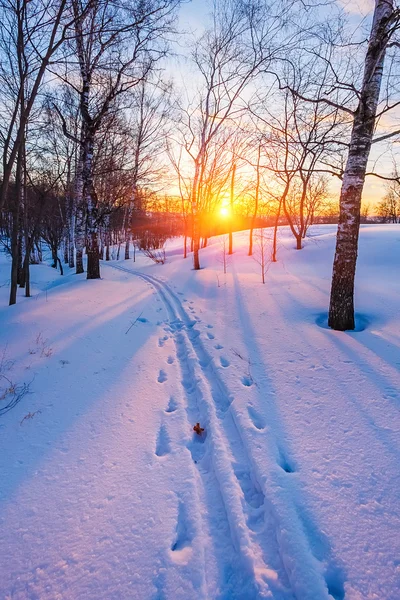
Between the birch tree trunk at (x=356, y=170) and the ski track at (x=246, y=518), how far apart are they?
3145mm

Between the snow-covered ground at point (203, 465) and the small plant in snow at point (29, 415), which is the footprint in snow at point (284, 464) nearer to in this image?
the snow-covered ground at point (203, 465)

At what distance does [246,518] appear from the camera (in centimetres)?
190

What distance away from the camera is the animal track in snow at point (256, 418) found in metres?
2.80

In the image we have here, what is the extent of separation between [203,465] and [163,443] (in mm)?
469

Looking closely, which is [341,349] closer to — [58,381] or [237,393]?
[237,393]

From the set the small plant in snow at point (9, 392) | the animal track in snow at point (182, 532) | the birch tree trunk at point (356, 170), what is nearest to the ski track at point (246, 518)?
the animal track in snow at point (182, 532)

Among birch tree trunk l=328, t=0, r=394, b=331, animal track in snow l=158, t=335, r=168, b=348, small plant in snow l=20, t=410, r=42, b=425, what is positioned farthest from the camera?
animal track in snow l=158, t=335, r=168, b=348

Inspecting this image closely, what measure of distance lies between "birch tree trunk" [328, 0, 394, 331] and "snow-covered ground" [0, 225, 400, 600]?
0.57 meters

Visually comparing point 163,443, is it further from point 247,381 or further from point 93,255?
point 93,255

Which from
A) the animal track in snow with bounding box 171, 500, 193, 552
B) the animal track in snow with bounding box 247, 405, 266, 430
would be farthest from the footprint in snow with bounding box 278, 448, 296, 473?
the animal track in snow with bounding box 171, 500, 193, 552

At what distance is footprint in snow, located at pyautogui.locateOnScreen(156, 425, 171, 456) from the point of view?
253 cm

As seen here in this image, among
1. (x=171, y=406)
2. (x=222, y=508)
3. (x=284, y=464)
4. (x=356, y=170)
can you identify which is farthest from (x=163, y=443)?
(x=356, y=170)

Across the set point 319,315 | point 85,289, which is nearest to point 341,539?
point 319,315

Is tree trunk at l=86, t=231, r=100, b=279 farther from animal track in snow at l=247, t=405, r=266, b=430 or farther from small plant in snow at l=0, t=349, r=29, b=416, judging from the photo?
animal track in snow at l=247, t=405, r=266, b=430
